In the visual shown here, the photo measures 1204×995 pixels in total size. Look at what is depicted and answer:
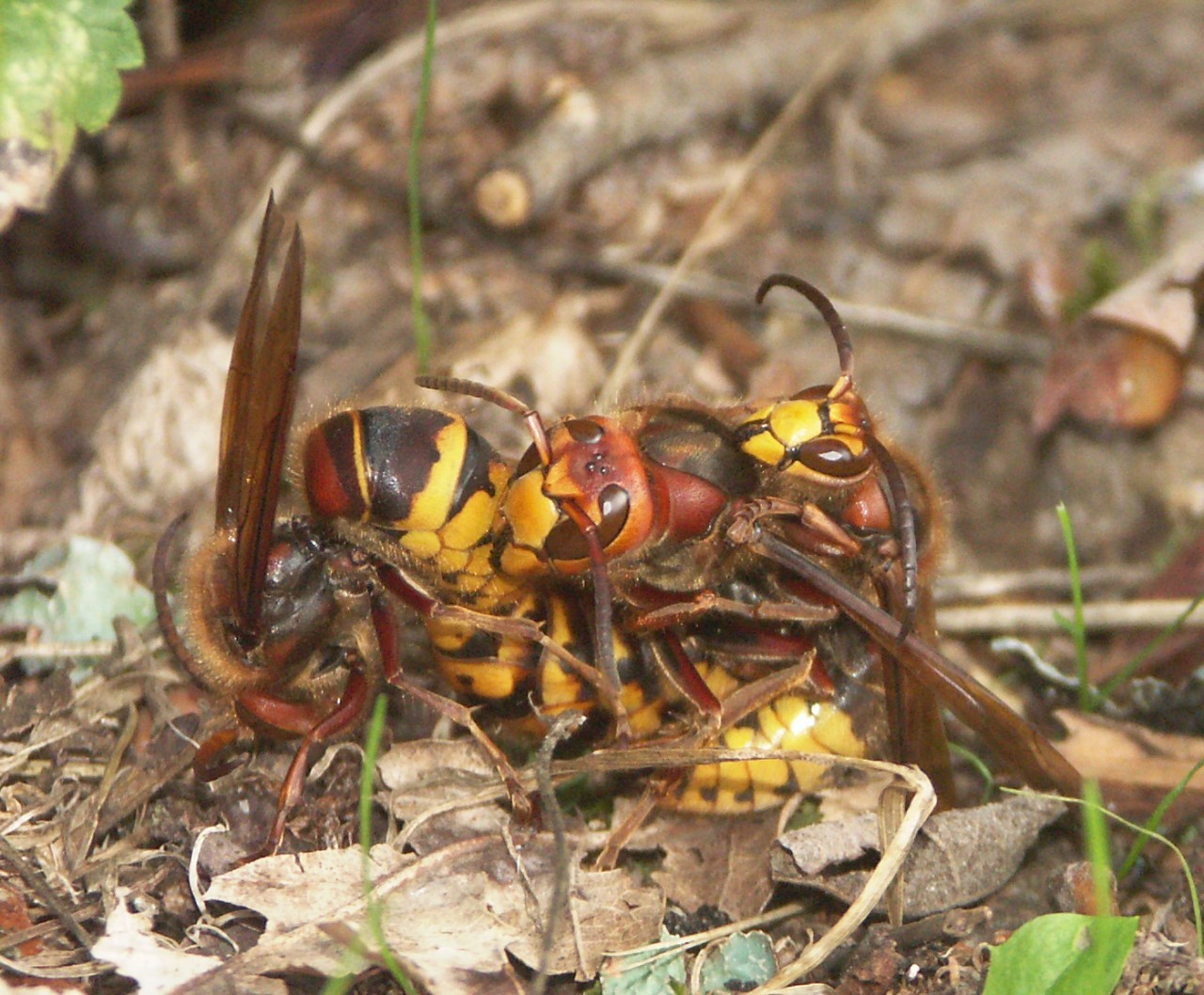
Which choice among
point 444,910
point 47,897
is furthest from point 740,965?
point 47,897

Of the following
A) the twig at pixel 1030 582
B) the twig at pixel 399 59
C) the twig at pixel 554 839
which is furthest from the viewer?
the twig at pixel 399 59

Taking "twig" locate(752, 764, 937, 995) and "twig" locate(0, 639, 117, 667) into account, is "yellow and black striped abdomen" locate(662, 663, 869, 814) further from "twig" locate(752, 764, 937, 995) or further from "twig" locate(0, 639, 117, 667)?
"twig" locate(0, 639, 117, 667)

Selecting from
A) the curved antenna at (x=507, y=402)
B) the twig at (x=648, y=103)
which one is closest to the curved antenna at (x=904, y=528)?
the curved antenna at (x=507, y=402)

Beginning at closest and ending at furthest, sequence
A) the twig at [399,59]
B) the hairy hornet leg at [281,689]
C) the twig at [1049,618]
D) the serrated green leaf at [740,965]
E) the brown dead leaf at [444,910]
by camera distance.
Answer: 1. the brown dead leaf at [444,910]
2. the serrated green leaf at [740,965]
3. the hairy hornet leg at [281,689]
4. the twig at [1049,618]
5. the twig at [399,59]

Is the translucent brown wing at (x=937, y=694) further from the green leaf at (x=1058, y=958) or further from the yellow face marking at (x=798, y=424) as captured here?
the green leaf at (x=1058, y=958)

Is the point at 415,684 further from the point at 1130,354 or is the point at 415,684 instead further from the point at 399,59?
the point at 399,59

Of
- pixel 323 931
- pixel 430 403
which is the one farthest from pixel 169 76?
pixel 323 931
